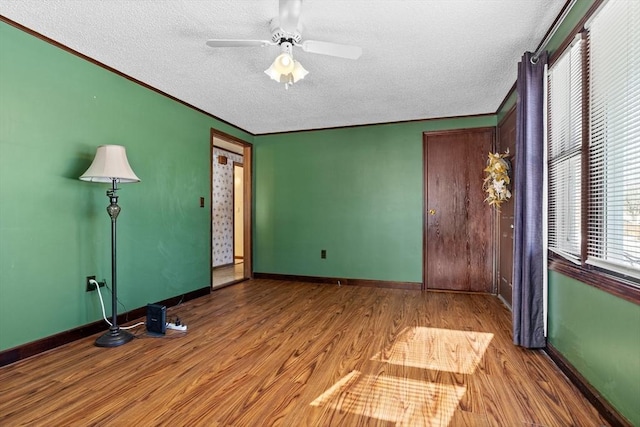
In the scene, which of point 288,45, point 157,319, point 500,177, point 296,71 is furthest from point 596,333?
point 157,319

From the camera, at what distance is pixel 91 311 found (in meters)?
2.66

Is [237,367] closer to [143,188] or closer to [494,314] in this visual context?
[143,188]

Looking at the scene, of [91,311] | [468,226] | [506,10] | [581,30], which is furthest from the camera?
[468,226]

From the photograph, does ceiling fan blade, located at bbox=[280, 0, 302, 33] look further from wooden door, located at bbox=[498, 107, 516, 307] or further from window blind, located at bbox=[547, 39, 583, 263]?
wooden door, located at bbox=[498, 107, 516, 307]

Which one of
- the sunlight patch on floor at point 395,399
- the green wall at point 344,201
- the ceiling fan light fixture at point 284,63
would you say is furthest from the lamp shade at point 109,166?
the green wall at point 344,201

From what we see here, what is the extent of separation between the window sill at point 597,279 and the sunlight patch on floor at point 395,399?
3.07ft

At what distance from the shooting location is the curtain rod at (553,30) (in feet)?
6.32

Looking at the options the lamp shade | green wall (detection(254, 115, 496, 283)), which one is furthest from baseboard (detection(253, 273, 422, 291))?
the lamp shade

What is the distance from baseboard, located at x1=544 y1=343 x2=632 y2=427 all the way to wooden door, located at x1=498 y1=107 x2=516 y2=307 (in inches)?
50.6

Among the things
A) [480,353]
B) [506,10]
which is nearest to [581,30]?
[506,10]

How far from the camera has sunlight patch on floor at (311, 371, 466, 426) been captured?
157 cm

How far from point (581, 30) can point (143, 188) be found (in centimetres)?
371

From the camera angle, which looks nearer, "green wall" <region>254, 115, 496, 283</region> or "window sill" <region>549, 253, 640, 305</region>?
"window sill" <region>549, 253, 640, 305</region>

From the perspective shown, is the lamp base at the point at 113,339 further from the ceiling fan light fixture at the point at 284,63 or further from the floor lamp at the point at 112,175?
the ceiling fan light fixture at the point at 284,63
